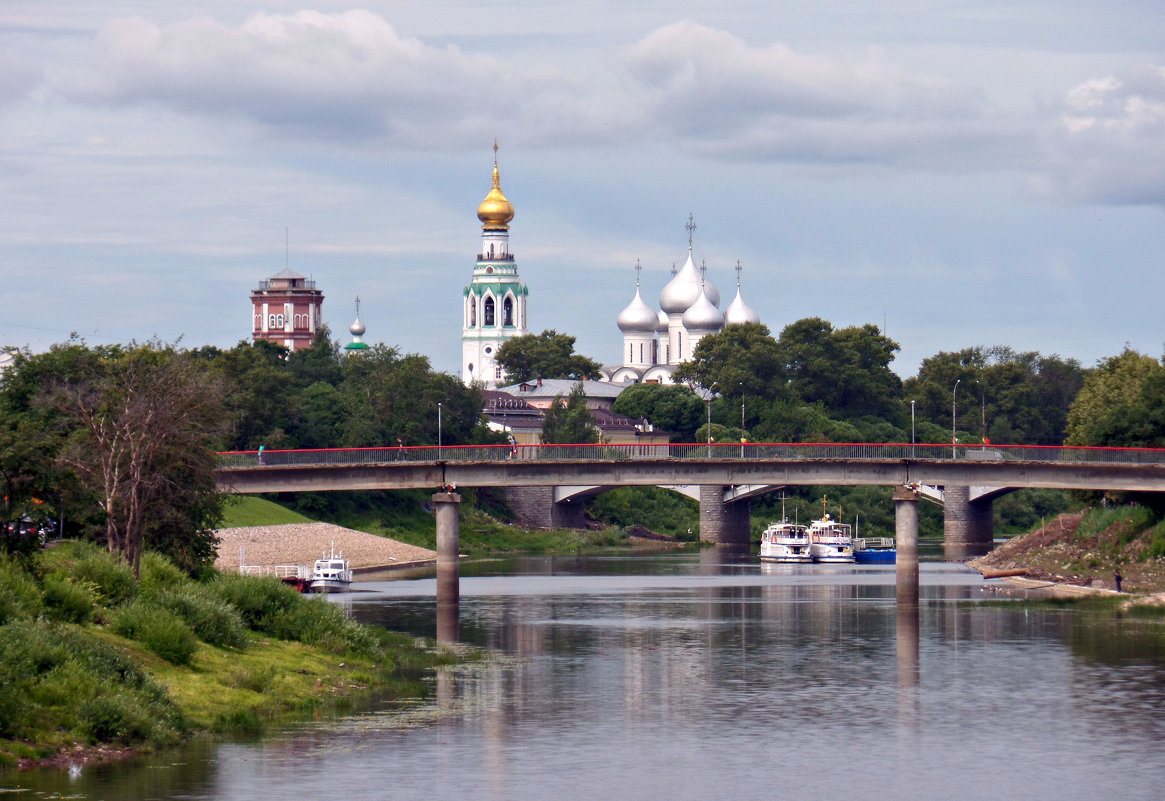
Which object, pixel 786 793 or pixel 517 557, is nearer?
pixel 786 793

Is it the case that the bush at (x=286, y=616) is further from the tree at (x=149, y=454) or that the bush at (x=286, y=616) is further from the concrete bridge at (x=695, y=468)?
the concrete bridge at (x=695, y=468)

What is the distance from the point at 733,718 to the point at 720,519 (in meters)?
110

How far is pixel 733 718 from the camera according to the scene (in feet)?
185

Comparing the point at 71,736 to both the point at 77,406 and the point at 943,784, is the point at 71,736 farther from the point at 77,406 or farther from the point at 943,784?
the point at 77,406

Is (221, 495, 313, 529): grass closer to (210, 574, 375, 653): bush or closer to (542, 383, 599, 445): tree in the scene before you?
(542, 383, 599, 445): tree

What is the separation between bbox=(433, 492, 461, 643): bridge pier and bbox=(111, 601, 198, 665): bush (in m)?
30.3

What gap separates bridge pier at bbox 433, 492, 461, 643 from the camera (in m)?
89.8

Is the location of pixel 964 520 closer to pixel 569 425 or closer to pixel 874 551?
pixel 874 551

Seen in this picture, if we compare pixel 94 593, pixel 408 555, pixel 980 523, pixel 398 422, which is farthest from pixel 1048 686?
pixel 398 422

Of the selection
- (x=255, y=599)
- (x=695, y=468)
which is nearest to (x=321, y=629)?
(x=255, y=599)

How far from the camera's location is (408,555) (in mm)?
136500

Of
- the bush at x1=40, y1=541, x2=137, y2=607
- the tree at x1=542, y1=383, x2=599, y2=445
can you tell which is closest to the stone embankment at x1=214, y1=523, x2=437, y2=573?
the tree at x1=542, y1=383, x2=599, y2=445

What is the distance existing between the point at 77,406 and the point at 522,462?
1210 inches

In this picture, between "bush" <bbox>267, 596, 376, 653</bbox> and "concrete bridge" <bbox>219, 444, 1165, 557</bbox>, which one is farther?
"concrete bridge" <bbox>219, 444, 1165, 557</bbox>
